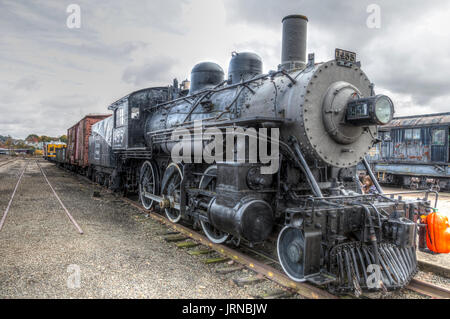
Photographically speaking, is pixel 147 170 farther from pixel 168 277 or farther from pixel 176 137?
pixel 168 277

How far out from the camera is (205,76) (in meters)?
8.12

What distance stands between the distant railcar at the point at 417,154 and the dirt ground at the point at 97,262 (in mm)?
13034

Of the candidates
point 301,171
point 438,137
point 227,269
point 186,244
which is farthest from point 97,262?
point 438,137

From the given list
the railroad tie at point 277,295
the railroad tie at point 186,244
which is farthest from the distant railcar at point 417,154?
the railroad tie at point 277,295

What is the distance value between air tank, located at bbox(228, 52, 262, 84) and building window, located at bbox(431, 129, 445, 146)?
13.9 metres

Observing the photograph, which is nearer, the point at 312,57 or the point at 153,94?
the point at 312,57

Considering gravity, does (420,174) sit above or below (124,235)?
above

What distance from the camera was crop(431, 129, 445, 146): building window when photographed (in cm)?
1612

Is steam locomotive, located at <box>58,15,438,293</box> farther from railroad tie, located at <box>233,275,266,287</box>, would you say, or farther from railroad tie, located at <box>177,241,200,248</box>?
railroad tie, located at <box>233,275,266,287</box>

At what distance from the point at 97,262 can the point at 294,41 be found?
5.07 metres

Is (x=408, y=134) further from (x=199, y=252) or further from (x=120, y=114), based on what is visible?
(x=199, y=252)
